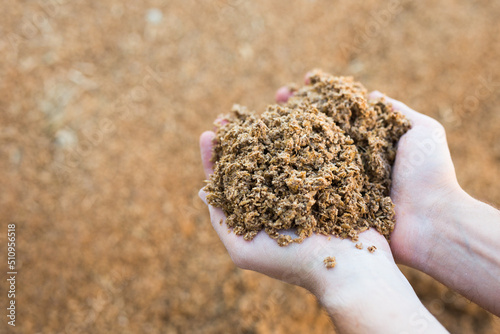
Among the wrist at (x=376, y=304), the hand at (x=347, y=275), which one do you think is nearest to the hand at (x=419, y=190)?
the hand at (x=347, y=275)

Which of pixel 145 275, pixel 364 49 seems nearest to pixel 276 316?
pixel 145 275

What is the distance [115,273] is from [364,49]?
2.64 meters

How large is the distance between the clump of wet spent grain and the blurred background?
1.07 meters

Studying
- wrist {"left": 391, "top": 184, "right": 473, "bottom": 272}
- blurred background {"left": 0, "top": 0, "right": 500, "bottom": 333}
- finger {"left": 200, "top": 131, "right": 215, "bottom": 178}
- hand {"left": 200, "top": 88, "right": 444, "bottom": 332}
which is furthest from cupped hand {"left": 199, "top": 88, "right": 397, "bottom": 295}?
blurred background {"left": 0, "top": 0, "right": 500, "bottom": 333}

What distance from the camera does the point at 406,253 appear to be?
162cm

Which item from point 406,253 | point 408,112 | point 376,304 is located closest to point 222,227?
point 376,304

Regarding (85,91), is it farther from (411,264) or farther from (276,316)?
(411,264)

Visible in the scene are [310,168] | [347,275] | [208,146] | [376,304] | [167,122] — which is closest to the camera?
[376,304]

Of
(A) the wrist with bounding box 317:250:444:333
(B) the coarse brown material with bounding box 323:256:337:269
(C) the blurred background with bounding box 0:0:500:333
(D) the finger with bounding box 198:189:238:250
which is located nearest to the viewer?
(A) the wrist with bounding box 317:250:444:333

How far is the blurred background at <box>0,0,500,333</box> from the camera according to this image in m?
2.44

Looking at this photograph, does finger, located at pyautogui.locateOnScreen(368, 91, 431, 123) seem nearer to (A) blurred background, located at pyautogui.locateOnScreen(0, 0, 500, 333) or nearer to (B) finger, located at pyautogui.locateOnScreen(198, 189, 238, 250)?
(B) finger, located at pyautogui.locateOnScreen(198, 189, 238, 250)

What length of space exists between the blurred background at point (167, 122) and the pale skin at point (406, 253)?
100cm

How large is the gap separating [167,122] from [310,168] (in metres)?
1.62

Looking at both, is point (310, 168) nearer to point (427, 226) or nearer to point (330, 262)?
point (330, 262)
